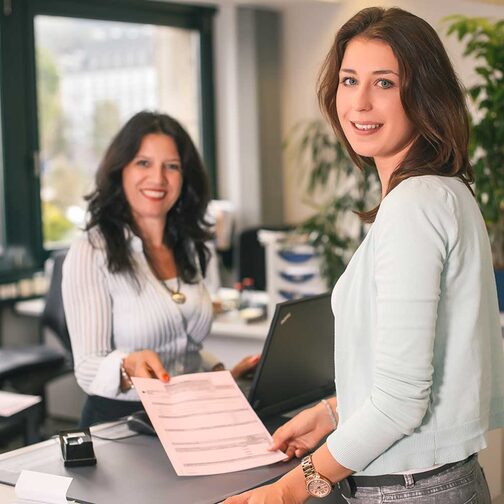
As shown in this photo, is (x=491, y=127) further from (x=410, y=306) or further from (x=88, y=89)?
(x=88, y=89)

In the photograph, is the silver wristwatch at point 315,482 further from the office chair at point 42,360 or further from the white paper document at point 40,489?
the office chair at point 42,360

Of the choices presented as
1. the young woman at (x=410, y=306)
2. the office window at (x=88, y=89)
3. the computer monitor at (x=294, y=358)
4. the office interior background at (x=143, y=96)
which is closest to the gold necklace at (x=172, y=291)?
the computer monitor at (x=294, y=358)

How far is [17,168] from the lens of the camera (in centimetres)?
505

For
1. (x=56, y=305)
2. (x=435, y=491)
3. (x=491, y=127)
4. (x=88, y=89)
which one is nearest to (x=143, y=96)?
(x=88, y=89)

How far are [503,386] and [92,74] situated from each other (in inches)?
179

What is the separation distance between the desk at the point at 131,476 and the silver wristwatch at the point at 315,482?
30cm

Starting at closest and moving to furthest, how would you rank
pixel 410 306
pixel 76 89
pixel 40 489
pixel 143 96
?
pixel 410 306
pixel 40 489
pixel 76 89
pixel 143 96

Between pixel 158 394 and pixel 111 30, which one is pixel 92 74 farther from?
pixel 158 394

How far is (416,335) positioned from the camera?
123cm

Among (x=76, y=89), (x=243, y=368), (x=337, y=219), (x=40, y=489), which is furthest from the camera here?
(x=76, y=89)

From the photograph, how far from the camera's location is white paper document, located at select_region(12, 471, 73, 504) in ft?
5.27

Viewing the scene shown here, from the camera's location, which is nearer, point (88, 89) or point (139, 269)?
point (139, 269)

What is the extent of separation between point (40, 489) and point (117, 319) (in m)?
0.77

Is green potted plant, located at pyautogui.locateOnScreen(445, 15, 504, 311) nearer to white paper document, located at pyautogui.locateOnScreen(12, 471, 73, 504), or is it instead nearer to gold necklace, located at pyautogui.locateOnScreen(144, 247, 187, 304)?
gold necklace, located at pyautogui.locateOnScreen(144, 247, 187, 304)
